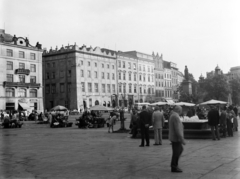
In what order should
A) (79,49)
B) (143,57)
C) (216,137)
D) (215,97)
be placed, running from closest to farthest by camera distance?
(216,137)
(79,49)
(215,97)
(143,57)

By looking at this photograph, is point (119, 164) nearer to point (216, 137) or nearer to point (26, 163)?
point (26, 163)

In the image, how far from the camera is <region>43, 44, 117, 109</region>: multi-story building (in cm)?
6869

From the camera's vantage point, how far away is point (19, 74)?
2409 inches

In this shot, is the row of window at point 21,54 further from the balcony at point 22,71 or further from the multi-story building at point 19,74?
the balcony at point 22,71

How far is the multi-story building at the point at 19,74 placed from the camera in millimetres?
58250

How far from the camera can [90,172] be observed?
7.94 meters

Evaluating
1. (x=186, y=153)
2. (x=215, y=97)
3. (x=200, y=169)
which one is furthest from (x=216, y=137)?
(x=215, y=97)

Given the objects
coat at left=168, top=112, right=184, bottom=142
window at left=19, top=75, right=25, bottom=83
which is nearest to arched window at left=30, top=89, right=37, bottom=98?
window at left=19, top=75, right=25, bottom=83

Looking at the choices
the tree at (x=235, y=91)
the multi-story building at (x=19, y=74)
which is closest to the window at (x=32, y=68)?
the multi-story building at (x=19, y=74)

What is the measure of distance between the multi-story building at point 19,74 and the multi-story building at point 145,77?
31.8 m

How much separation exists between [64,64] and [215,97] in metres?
36.7

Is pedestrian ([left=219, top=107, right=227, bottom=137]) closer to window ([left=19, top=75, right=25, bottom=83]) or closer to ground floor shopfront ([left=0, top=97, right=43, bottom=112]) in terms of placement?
ground floor shopfront ([left=0, top=97, right=43, bottom=112])

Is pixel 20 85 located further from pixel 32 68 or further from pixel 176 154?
pixel 176 154

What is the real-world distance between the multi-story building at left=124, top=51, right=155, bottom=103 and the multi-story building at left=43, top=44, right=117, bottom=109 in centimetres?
1288
